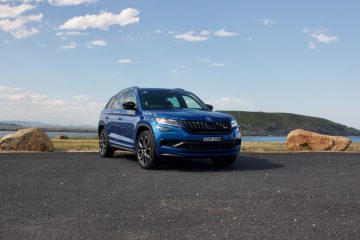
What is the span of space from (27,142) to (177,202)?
1040 centimetres

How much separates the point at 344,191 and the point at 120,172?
456cm

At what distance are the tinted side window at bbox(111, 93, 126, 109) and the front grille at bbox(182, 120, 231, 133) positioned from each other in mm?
3025

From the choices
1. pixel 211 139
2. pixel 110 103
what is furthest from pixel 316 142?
pixel 211 139

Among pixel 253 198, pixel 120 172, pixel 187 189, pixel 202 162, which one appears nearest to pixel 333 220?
pixel 253 198

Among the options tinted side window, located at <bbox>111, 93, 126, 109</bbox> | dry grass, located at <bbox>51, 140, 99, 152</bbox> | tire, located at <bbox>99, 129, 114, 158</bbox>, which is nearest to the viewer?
tinted side window, located at <bbox>111, 93, 126, 109</bbox>

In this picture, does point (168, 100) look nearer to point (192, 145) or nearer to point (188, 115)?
point (188, 115)

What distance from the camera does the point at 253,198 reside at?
21.6 feet

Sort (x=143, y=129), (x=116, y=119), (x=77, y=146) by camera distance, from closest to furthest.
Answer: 1. (x=143, y=129)
2. (x=116, y=119)
3. (x=77, y=146)

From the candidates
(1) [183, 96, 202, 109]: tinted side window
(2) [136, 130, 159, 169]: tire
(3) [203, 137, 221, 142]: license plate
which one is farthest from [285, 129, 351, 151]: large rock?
(2) [136, 130, 159, 169]: tire

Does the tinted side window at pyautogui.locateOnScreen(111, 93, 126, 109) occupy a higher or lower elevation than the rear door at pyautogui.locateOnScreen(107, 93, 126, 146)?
higher

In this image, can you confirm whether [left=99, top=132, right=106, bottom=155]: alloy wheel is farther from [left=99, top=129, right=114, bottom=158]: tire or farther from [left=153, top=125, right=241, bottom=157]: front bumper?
[left=153, top=125, right=241, bottom=157]: front bumper

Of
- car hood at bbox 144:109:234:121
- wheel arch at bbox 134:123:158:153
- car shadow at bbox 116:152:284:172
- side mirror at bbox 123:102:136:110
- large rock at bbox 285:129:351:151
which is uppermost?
side mirror at bbox 123:102:136:110

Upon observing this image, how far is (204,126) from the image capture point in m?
9.80

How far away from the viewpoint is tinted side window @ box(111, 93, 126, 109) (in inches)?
479
